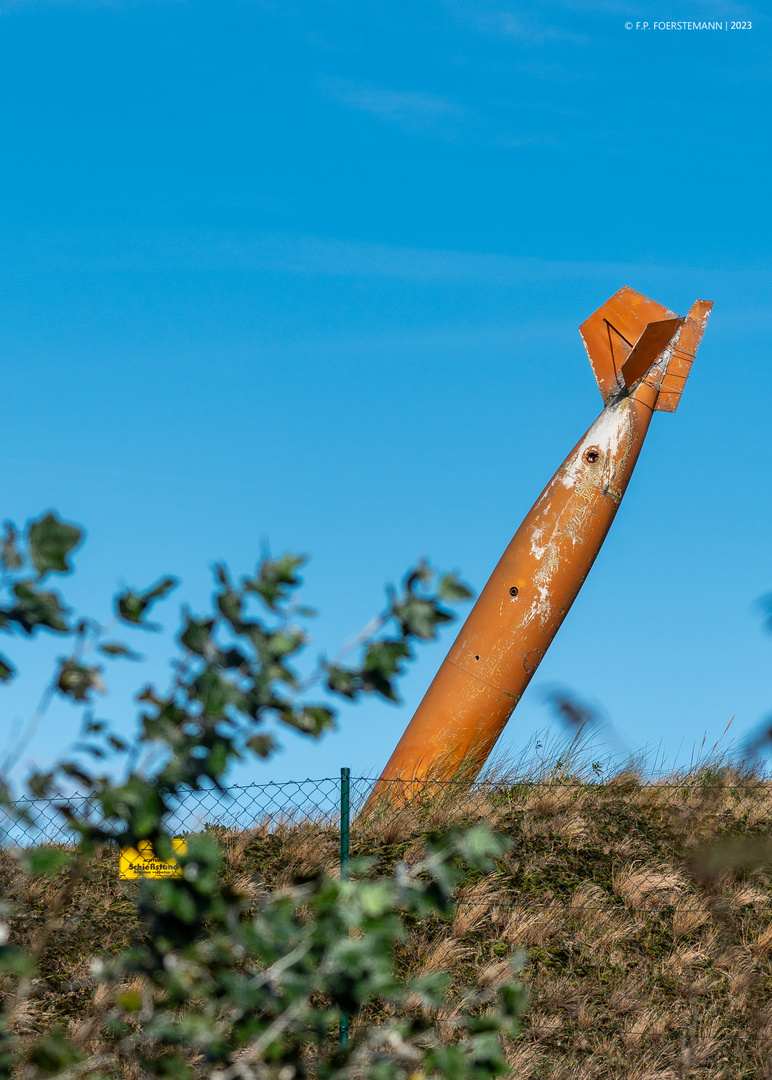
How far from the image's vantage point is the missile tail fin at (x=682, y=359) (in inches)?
456

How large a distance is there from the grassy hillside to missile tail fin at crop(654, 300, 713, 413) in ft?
13.6

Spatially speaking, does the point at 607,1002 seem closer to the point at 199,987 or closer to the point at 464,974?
the point at 464,974

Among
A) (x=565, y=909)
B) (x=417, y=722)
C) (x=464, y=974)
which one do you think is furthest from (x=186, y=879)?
(x=417, y=722)

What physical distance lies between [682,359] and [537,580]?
3.00m

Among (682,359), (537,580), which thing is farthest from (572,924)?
(682,359)

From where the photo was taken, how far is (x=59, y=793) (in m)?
3.09

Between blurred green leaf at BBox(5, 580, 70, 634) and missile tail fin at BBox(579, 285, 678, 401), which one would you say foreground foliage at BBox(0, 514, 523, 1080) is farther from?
missile tail fin at BBox(579, 285, 678, 401)

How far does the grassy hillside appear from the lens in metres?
7.96

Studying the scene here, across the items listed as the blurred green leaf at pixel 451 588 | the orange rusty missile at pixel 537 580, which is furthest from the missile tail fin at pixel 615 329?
the blurred green leaf at pixel 451 588

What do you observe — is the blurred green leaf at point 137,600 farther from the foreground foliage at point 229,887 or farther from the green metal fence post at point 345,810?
the green metal fence post at point 345,810

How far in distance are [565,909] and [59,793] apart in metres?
6.95

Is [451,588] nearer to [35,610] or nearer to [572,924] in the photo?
[35,610]

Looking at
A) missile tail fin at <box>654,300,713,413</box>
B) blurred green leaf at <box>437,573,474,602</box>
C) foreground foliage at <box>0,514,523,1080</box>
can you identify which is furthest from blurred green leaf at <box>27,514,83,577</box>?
missile tail fin at <box>654,300,713,413</box>

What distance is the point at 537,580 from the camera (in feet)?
35.9
